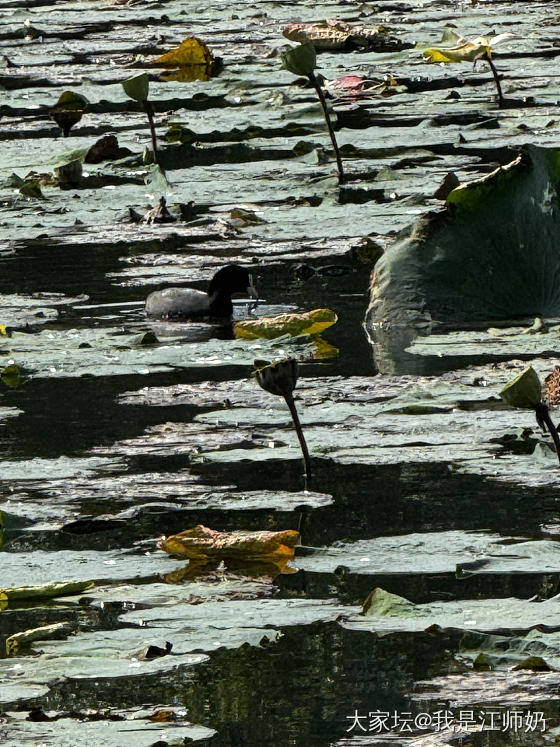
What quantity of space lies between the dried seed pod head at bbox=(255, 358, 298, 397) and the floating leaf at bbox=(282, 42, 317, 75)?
2.73 meters

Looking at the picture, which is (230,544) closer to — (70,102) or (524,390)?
(524,390)

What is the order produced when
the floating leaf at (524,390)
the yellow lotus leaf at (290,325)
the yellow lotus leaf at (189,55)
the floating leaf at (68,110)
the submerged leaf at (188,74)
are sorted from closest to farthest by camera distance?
the floating leaf at (524,390)
the yellow lotus leaf at (290,325)
the floating leaf at (68,110)
the submerged leaf at (188,74)
the yellow lotus leaf at (189,55)

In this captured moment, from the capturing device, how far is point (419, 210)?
540 cm

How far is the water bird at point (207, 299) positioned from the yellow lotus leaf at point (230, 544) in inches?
63.6

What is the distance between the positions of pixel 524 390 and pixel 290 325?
1.39 meters

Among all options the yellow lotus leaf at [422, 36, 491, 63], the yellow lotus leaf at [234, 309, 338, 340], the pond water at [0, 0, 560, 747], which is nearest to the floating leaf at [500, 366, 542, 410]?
the pond water at [0, 0, 560, 747]

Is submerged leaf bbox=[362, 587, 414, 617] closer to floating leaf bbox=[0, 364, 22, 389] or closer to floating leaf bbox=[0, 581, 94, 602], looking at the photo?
floating leaf bbox=[0, 581, 94, 602]

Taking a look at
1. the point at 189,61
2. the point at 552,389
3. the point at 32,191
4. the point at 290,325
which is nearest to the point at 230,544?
the point at 552,389

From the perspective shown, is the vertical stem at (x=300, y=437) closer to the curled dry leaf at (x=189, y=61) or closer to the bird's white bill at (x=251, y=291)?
the bird's white bill at (x=251, y=291)

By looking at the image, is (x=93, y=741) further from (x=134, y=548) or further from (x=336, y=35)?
(x=336, y=35)

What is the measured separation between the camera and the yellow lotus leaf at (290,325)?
4211mm

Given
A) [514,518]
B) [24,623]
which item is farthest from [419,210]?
[24,623]

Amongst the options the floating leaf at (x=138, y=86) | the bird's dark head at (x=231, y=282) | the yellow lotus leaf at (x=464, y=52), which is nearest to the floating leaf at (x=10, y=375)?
the bird's dark head at (x=231, y=282)

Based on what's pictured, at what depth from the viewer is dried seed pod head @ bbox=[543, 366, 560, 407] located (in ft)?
11.5
